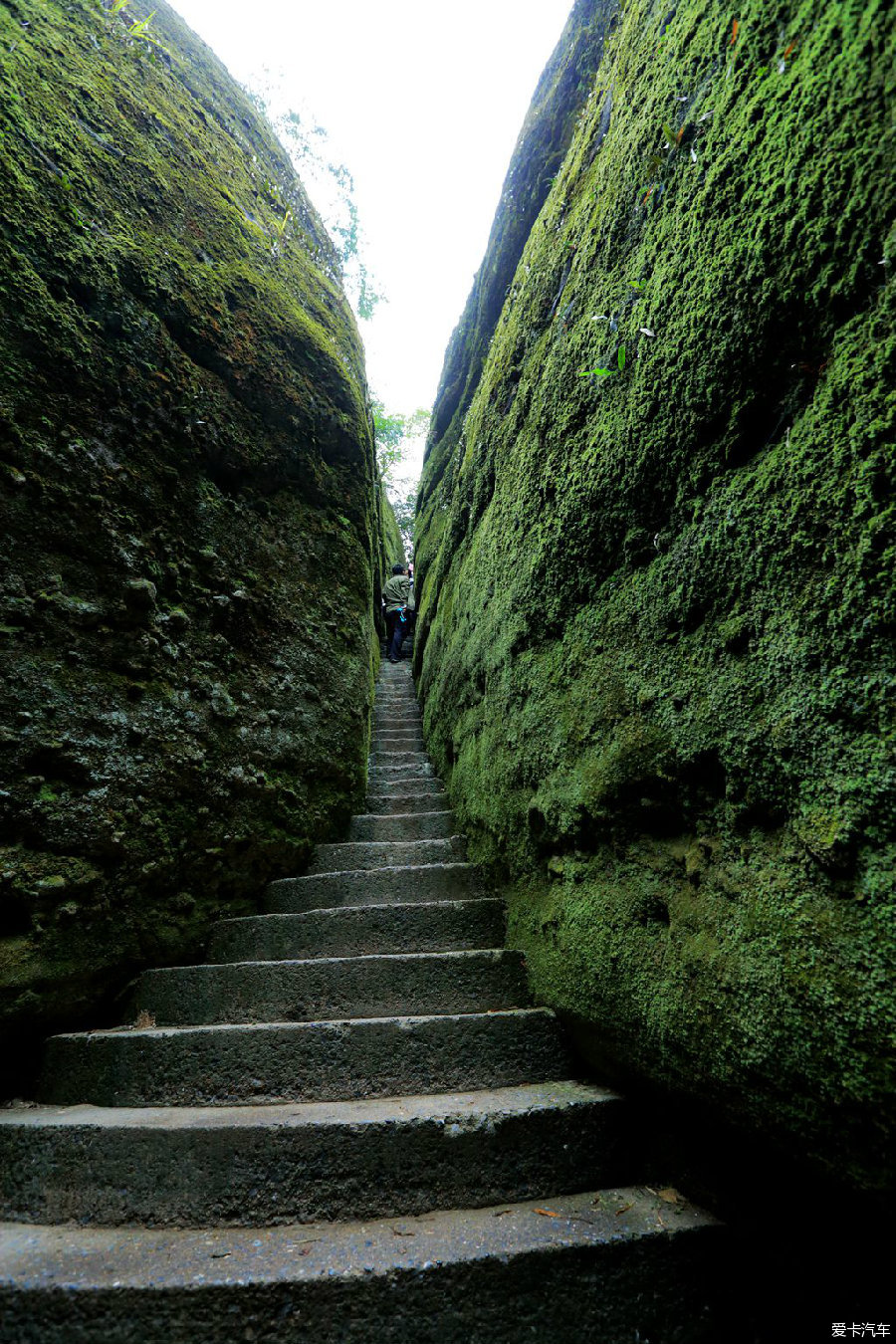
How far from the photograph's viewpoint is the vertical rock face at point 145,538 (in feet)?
6.63

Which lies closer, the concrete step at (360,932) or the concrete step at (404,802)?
the concrete step at (360,932)

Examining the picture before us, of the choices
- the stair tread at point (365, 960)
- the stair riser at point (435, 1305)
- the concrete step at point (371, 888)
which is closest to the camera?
the stair riser at point (435, 1305)

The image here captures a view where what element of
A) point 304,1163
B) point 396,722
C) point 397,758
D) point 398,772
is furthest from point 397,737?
point 304,1163

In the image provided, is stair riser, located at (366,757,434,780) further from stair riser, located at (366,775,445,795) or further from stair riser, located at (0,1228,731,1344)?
stair riser, located at (0,1228,731,1344)

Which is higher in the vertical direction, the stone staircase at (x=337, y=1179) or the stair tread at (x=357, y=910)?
the stair tread at (x=357, y=910)

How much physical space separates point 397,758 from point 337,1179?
10.5ft

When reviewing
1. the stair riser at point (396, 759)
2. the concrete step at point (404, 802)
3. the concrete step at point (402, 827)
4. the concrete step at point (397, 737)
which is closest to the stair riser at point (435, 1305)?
the concrete step at point (402, 827)

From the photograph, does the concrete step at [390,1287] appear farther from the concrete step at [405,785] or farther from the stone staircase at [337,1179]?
the concrete step at [405,785]

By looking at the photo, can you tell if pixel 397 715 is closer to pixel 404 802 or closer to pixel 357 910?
pixel 404 802

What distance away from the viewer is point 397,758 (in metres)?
4.58

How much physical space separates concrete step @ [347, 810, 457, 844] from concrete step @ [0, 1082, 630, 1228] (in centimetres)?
176

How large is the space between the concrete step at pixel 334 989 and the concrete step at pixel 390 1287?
28.9 inches

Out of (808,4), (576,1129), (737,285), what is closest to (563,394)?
(737,285)

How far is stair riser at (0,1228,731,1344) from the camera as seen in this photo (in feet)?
3.82
